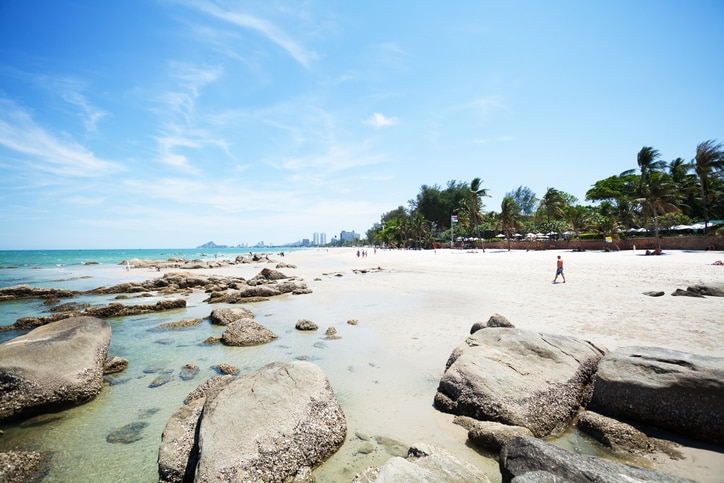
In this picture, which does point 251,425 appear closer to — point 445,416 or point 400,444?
point 400,444

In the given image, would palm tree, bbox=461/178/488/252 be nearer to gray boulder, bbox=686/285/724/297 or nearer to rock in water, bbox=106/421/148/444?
gray boulder, bbox=686/285/724/297

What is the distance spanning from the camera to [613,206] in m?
63.4

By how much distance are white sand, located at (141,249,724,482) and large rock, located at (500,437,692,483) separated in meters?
0.83

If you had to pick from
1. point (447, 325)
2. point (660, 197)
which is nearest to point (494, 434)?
point (447, 325)

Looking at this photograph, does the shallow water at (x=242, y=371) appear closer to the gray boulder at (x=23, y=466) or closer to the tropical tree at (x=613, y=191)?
the gray boulder at (x=23, y=466)

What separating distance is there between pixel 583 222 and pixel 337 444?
58.5 metres

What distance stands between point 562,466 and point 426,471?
4.44 ft

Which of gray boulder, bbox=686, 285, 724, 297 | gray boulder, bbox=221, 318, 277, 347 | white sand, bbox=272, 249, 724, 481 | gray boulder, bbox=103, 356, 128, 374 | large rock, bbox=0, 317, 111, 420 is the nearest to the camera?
white sand, bbox=272, 249, 724, 481

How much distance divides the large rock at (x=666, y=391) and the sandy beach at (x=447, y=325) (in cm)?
37

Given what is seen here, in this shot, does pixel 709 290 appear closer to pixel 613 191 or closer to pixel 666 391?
pixel 666 391

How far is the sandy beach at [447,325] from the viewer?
5.04m

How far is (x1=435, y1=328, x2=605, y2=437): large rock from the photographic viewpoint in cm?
499

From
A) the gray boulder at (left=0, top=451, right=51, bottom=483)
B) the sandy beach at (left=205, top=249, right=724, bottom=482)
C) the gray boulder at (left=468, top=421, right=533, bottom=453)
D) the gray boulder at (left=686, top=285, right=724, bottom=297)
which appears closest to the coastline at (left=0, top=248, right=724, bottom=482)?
the sandy beach at (left=205, top=249, right=724, bottom=482)

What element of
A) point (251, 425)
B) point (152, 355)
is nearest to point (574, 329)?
point (251, 425)
